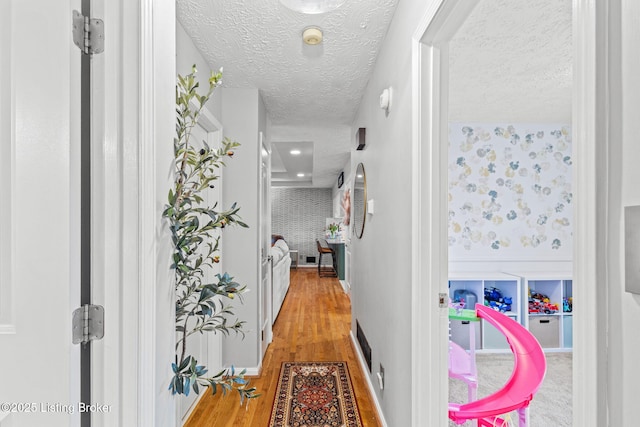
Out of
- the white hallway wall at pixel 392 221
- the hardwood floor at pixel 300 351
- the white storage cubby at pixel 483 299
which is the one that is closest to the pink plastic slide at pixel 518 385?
the white hallway wall at pixel 392 221

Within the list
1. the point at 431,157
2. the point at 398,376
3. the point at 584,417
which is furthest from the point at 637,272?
the point at 398,376

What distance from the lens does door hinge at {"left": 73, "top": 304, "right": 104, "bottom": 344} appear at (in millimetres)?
865

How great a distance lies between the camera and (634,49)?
49 cm

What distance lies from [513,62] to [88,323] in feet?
9.21

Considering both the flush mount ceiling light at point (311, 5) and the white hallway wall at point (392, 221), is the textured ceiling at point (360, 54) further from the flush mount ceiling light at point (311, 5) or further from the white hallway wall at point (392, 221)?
the flush mount ceiling light at point (311, 5)

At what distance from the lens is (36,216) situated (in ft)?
2.65

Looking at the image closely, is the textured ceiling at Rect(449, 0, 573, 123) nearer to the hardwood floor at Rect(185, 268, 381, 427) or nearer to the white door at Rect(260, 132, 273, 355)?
the white door at Rect(260, 132, 273, 355)

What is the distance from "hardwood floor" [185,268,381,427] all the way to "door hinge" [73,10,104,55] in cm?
218

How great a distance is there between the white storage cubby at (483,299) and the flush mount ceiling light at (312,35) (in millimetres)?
2581

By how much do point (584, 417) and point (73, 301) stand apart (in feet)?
3.70

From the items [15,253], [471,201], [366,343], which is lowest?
[366,343]

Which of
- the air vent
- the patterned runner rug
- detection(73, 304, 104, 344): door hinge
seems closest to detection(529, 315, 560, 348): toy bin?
the air vent

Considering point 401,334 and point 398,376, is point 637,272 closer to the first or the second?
point 401,334

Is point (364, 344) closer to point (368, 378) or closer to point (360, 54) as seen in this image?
point (368, 378)
